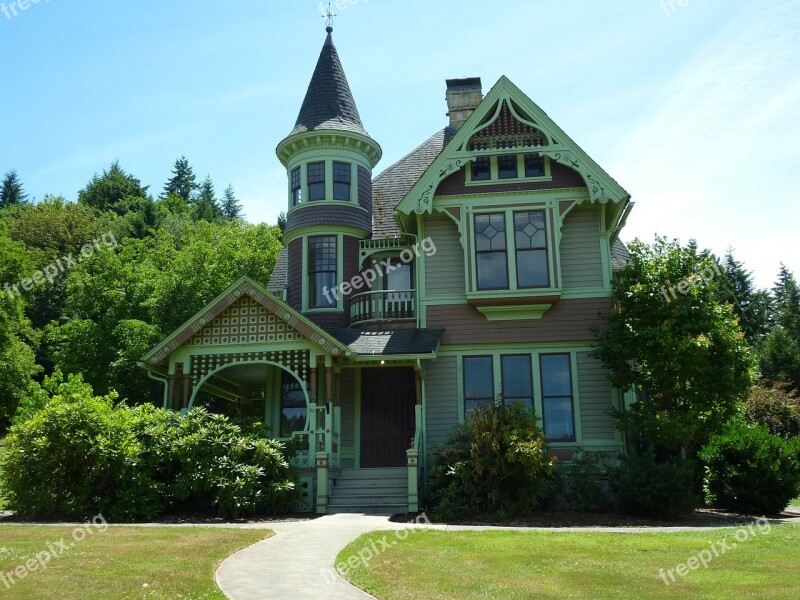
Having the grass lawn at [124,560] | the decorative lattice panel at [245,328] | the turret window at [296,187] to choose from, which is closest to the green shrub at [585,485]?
the decorative lattice panel at [245,328]

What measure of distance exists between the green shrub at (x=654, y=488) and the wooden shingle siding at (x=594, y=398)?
2.52 meters

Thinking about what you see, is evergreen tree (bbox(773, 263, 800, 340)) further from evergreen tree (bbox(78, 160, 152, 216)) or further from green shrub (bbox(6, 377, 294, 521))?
evergreen tree (bbox(78, 160, 152, 216))

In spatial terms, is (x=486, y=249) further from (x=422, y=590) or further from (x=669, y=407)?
(x=422, y=590)

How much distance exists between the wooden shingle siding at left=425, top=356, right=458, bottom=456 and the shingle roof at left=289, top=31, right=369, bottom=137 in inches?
317

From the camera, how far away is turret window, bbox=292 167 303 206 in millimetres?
22688

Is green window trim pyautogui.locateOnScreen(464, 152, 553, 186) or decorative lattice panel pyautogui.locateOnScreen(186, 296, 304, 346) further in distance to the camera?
green window trim pyautogui.locateOnScreen(464, 152, 553, 186)

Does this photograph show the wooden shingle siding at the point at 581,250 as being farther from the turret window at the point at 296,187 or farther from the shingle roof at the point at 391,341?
the turret window at the point at 296,187

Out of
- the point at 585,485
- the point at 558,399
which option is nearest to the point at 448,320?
the point at 558,399

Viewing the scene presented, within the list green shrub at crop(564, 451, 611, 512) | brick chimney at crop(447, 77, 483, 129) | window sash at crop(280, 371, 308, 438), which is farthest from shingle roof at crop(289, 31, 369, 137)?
green shrub at crop(564, 451, 611, 512)

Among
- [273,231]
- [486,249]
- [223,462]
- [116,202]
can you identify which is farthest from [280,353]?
[116,202]

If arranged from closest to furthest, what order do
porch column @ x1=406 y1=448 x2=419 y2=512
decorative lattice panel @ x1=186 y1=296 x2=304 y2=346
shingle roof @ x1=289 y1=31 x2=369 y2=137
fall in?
porch column @ x1=406 y1=448 x2=419 y2=512 → decorative lattice panel @ x1=186 y1=296 x2=304 y2=346 → shingle roof @ x1=289 y1=31 x2=369 y2=137

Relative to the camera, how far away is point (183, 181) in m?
98.3

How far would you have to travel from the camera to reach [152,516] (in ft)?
47.9

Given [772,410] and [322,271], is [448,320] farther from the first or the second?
[772,410]
